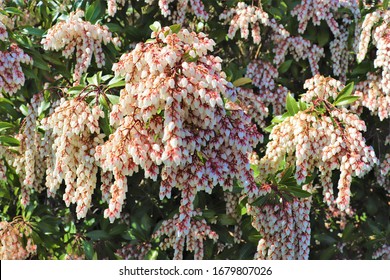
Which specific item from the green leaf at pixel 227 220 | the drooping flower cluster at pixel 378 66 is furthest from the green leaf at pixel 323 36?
the green leaf at pixel 227 220

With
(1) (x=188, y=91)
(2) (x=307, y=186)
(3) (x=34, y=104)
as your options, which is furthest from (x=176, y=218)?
(1) (x=188, y=91)

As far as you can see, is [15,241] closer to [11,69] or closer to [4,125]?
[4,125]

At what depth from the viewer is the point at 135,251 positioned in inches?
220

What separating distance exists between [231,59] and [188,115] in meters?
2.65

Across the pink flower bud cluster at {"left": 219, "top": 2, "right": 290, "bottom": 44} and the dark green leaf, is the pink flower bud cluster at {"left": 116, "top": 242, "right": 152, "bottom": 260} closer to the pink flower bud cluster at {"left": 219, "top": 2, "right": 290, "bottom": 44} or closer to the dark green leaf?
the dark green leaf

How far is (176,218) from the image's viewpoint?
201 inches

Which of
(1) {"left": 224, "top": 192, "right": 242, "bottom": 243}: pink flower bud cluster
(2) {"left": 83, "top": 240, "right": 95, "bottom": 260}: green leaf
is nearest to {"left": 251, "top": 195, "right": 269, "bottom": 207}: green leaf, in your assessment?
(1) {"left": 224, "top": 192, "right": 242, "bottom": 243}: pink flower bud cluster

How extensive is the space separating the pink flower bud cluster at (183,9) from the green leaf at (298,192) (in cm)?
146

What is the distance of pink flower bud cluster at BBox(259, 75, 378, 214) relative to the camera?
429 centimetres

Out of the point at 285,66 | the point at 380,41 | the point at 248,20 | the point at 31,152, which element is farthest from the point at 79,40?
the point at 380,41

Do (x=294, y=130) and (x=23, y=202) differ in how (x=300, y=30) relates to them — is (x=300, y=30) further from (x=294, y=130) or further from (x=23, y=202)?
(x=23, y=202)

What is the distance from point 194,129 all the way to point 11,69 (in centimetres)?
152

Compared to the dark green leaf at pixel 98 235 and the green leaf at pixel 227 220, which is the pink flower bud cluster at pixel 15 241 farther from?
the green leaf at pixel 227 220

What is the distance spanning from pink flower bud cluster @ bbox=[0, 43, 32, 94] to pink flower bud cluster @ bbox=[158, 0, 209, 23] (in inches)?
42.0
